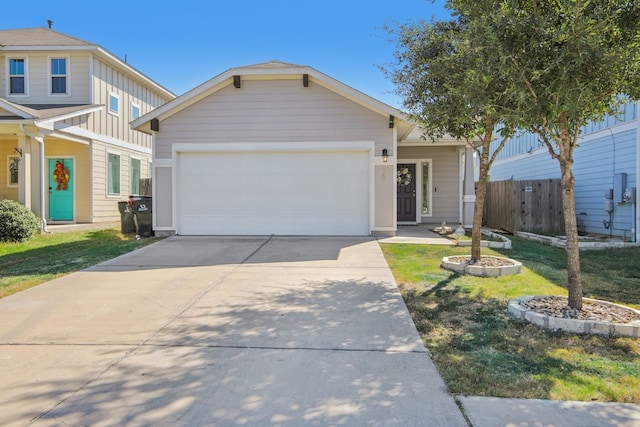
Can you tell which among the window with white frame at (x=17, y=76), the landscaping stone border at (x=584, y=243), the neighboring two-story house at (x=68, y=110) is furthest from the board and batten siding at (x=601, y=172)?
the window with white frame at (x=17, y=76)

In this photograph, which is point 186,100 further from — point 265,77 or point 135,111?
point 135,111

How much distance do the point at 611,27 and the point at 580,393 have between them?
3.21 meters

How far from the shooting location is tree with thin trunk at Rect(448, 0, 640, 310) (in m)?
3.76

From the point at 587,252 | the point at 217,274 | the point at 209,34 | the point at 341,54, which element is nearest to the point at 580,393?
the point at 217,274

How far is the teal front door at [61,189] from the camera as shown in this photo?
13672mm

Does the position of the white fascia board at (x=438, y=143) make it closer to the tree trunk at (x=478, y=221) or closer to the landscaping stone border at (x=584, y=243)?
the landscaping stone border at (x=584, y=243)

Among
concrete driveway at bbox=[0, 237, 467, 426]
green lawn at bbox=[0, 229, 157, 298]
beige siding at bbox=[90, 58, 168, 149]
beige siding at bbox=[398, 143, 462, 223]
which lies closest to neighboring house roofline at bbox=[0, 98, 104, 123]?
beige siding at bbox=[90, 58, 168, 149]

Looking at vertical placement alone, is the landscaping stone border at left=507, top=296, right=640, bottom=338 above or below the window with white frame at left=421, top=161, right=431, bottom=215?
below

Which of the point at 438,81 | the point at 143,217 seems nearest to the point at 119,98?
the point at 143,217

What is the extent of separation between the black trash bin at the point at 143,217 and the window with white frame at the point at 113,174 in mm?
4391

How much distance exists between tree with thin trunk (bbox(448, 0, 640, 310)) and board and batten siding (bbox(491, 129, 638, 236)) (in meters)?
7.67

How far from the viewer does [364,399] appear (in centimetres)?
285

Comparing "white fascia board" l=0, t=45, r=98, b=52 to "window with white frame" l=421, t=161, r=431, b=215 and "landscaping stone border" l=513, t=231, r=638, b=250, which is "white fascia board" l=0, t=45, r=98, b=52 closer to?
"window with white frame" l=421, t=161, r=431, b=215

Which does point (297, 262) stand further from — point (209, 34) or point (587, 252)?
point (209, 34)
